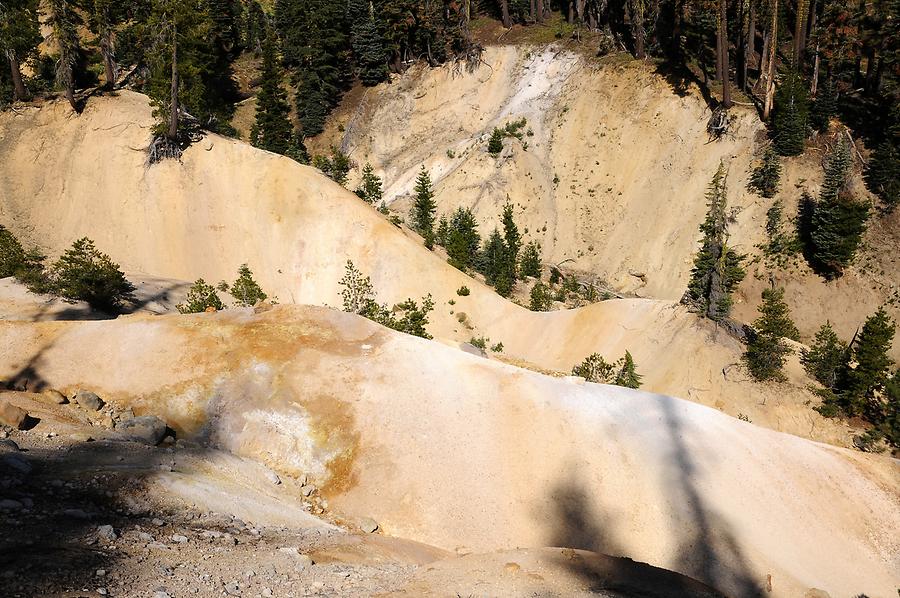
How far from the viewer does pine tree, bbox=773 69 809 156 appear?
4684 centimetres

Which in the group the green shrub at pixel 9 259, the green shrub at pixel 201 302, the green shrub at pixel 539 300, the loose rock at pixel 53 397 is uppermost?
the green shrub at pixel 9 259

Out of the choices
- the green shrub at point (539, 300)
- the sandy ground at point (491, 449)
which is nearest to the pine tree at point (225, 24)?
the green shrub at point (539, 300)

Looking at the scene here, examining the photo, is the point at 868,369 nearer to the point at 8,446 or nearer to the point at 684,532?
the point at 684,532

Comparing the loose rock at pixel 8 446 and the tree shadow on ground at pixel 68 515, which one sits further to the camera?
the loose rock at pixel 8 446

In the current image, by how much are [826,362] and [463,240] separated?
26.1m

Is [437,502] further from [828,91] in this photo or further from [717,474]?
[828,91]

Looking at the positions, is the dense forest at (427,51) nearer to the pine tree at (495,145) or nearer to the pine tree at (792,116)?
the pine tree at (792,116)

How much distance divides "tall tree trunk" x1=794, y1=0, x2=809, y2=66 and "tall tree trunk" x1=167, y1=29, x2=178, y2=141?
5198 centimetres

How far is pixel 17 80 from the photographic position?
4441cm

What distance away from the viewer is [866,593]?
16766mm

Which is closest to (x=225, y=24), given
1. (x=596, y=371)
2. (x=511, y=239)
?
(x=511, y=239)

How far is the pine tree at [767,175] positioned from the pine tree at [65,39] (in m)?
56.1

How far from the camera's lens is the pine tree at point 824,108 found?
47.8 meters

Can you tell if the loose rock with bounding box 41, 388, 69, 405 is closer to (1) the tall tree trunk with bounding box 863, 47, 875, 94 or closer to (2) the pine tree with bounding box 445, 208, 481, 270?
(2) the pine tree with bounding box 445, 208, 481, 270
